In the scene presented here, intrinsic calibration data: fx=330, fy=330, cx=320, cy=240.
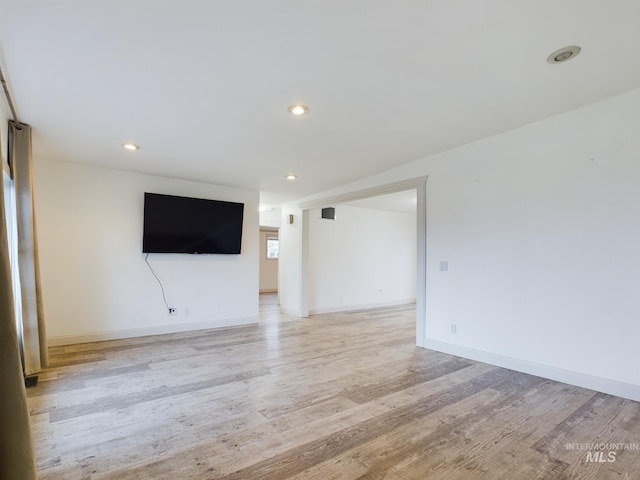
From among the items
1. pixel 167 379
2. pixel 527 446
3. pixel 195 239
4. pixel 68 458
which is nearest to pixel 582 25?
pixel 527 446

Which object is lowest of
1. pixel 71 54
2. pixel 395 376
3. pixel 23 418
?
pixel 395 376

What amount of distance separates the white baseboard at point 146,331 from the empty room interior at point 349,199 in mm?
32

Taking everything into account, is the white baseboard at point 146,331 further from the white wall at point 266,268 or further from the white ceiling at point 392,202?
the white wall at point 266,268

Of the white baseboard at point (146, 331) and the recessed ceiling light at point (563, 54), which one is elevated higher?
the recessed ceiling light at point (563, 54)

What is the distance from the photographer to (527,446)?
7.04ft

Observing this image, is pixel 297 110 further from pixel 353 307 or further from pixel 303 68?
pixel 353 307

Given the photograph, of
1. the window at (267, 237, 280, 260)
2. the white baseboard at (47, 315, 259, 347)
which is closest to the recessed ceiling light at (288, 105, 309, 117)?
the white baseboard at (47, 315, 259, 347)

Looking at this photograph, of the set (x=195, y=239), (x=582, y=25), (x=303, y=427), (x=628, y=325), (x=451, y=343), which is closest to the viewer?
(x=582, y=25)

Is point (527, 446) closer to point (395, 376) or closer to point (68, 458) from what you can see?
point (395, 376)

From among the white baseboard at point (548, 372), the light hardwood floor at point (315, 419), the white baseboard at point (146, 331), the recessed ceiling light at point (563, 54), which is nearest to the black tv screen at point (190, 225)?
the white baseboard at point (146, 331)

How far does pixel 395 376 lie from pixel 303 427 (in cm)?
133

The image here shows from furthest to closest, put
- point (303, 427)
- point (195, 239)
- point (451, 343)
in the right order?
point (195, 239)
point (451, 343)
point (303, 427)

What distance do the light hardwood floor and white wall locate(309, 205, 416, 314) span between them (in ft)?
10.7

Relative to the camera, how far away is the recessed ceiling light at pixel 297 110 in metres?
2.87
